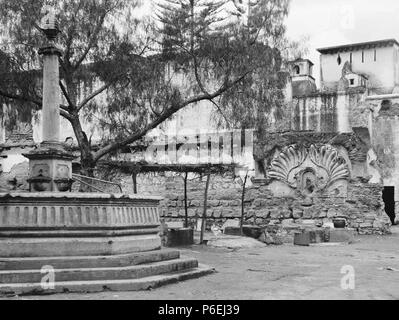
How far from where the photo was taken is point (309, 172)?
17.2m

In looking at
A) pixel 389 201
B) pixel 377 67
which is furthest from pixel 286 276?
pixel 377 67

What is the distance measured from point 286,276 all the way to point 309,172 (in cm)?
968

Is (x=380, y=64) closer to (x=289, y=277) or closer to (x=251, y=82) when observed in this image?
(x=251, y=82)

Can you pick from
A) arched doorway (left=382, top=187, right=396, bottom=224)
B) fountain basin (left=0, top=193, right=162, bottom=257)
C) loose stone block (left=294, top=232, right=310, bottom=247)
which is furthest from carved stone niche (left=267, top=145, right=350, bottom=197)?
arched doorway (left=382, top=187, right=396, bottom=224)

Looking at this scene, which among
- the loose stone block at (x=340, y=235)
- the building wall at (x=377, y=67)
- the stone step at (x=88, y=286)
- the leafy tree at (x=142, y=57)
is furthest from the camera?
the building wall at (x=377, y=67)

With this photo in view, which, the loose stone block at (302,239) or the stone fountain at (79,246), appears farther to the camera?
the loose stone block at (302,239)

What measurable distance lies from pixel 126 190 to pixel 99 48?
6669 millimetres

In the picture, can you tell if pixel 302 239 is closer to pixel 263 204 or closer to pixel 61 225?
pixel 263 204

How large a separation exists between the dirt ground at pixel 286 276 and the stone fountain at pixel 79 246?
11.2 inches

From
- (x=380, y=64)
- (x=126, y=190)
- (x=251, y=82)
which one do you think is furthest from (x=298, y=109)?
(x=251, y=82)

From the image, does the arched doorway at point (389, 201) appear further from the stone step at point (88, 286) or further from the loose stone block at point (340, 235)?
the stone step at point (88, 286)

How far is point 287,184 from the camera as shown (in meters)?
17.4

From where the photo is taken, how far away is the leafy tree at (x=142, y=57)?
13828mm

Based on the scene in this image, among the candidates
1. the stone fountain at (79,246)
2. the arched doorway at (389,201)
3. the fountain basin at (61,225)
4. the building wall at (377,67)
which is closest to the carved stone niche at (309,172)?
the stone fountain at (79,246)
